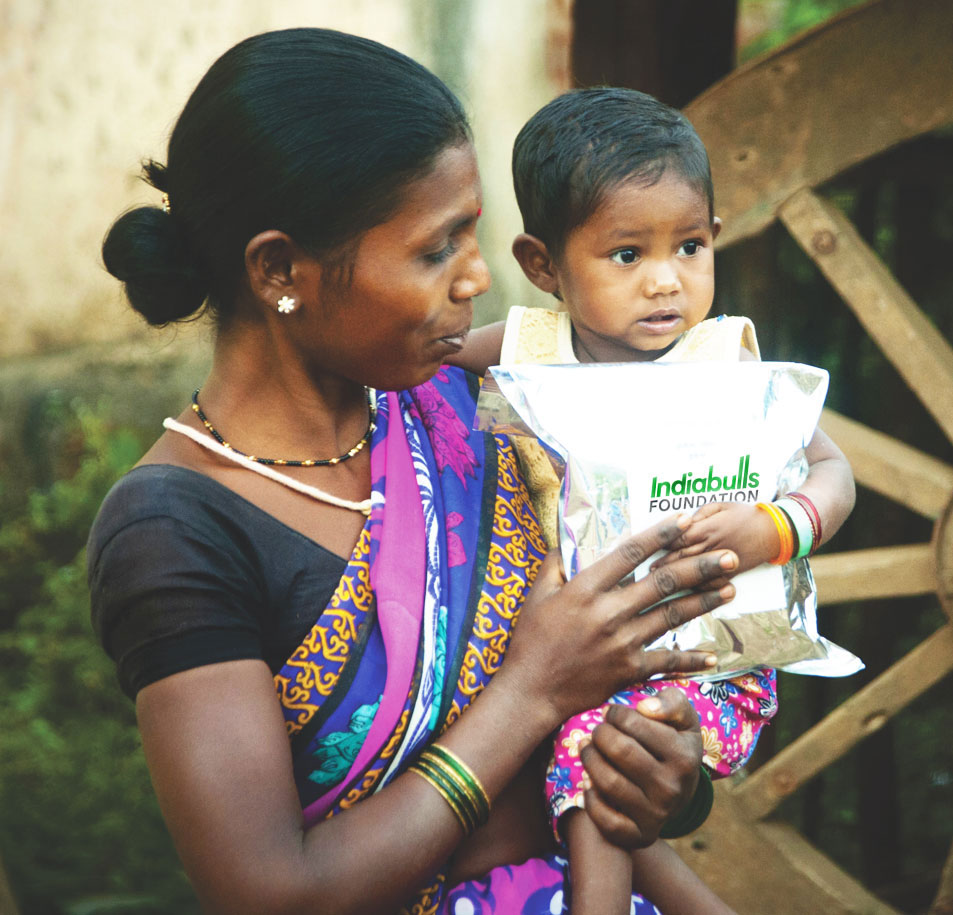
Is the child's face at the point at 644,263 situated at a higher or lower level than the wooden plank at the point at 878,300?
higher

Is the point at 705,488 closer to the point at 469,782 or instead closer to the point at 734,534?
the point at 734,534

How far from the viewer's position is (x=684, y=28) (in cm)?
340

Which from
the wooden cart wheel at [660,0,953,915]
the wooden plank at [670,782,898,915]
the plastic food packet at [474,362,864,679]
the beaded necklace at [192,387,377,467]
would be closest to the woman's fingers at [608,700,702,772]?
the plastic food packet at [474,362,864,679]

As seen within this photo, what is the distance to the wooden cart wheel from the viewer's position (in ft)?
8.92

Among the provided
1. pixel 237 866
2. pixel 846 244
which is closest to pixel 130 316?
pixel 846 244

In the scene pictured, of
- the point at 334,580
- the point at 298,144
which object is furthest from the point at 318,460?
the point at 298,144

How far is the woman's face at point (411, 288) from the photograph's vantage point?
4.88 ft

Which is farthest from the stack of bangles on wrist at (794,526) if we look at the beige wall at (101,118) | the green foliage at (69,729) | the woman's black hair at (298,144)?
the green foliage at (69,729)

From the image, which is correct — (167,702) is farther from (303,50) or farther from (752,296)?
(752,296)

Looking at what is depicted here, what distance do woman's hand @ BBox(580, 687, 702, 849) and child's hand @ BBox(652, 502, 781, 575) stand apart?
21 centimetres

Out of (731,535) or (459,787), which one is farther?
(731,535)

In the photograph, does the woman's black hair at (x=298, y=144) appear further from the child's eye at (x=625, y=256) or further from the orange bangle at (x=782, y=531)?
the orange bangle at (x=782, y=531)

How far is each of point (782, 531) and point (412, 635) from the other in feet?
1.81

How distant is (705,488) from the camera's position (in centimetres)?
161
